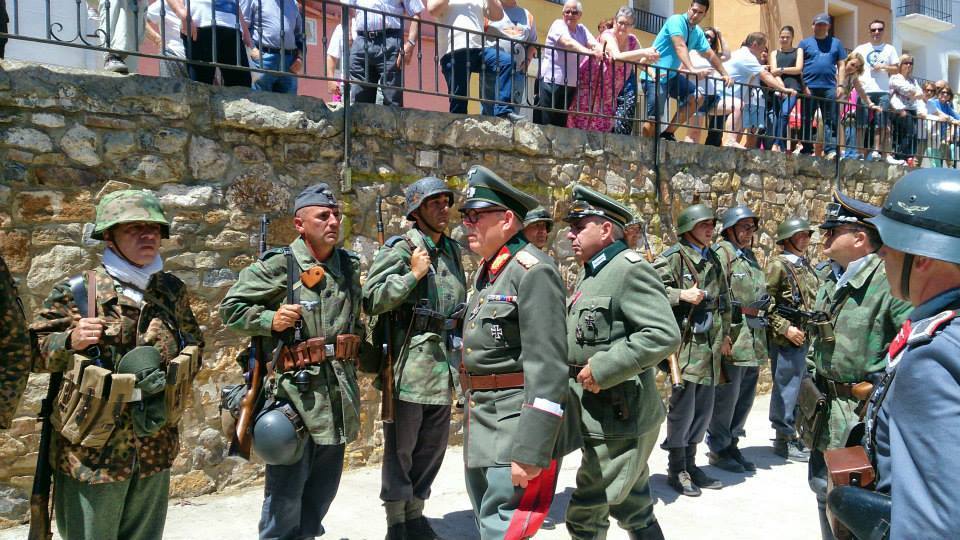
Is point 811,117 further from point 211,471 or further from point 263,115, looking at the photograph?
point 211,471

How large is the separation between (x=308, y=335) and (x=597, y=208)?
1.51 m

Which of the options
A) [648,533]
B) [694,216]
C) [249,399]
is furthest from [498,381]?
[694,216]

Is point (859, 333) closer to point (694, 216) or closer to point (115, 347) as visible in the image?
point (694, 216)

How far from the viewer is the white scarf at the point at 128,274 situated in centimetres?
347

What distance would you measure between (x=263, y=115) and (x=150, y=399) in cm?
259

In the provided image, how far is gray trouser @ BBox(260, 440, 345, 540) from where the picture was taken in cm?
379

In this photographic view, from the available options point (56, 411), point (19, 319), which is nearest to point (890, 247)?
point (19, 319)

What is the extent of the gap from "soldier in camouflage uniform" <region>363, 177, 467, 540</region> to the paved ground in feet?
1.39

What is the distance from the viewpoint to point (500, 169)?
6.87 meters

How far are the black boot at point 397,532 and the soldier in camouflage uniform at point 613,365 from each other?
1.23m

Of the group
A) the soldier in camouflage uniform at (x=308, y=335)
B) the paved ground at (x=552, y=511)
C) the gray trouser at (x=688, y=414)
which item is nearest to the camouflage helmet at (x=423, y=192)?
the soldier in camouflage uniform at (x=308, y=335)

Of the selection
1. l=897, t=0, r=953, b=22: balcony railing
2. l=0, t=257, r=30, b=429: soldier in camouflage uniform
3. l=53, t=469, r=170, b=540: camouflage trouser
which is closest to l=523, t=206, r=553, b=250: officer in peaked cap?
l=53, t=469, r=170, b=540: camouflage trouser

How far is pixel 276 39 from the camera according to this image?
614 centimetres

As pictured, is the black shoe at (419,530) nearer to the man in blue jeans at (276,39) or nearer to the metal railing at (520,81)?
the metal railing at (520,81)
